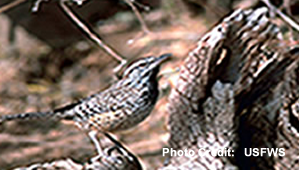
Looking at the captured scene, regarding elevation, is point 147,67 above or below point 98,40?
below

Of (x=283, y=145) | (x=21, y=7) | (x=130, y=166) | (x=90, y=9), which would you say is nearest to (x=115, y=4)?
(x=90, y=9)

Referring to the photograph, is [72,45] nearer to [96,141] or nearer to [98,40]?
[98,40]

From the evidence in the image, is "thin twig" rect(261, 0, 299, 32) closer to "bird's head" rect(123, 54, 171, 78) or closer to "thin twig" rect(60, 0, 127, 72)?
"bird's head" rect(123, 54, 171, 78)

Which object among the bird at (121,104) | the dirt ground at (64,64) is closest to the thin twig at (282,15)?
the bird at (121,104)

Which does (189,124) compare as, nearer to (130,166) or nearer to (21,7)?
(130,166)

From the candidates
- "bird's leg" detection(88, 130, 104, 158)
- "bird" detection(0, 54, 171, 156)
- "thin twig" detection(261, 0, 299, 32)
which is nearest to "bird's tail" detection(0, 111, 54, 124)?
"bird" detection(0, 54, 171, 156)

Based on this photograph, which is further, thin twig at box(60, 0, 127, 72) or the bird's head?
thin twig at box(60, 0, 127, 72)

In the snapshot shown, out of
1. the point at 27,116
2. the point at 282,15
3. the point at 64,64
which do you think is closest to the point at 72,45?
the point at 64,64
